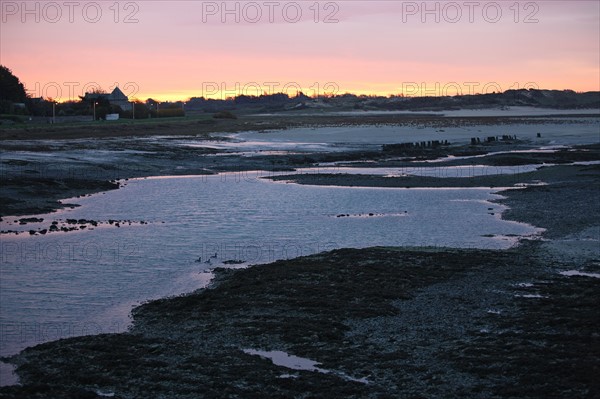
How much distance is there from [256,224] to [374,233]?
3877 millimetres

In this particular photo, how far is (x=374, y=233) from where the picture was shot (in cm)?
2292

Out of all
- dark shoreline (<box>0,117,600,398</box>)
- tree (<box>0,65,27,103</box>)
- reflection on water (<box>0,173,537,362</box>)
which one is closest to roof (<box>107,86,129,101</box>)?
tree (<box>0,65,27,103</box>)

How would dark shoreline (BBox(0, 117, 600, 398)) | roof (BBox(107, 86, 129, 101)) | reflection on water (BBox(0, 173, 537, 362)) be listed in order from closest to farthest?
dark shoreline (BBox(0, 117, 600, 398))
reflection on water (BBox(0, 173, 537, 362))
roof (BBox(107, 86, 129, 101))

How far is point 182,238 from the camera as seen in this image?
72.7 ft

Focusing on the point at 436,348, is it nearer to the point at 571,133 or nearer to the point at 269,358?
the point at 269,358

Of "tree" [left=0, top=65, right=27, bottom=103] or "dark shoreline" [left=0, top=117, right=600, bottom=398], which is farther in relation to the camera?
"tree" [left=0, top=65, right=27, bottom=103]

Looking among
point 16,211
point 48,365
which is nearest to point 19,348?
point 48,365

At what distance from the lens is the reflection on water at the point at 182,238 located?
582 inches

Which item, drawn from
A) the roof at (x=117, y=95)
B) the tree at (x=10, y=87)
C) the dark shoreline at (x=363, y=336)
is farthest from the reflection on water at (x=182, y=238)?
the roof at (x=117, y=95)

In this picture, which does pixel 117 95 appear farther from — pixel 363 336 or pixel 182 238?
pixel 363 336

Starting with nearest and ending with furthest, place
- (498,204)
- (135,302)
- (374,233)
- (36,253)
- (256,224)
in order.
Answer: (135,302) < (36,253) < (374,233) < (256,224) < (498,204)

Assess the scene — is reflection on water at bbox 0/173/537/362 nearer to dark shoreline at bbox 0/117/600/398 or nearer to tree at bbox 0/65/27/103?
dark shoreline at bbox 0/117/600/398

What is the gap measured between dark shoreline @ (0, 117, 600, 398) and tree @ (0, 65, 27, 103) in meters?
84.3

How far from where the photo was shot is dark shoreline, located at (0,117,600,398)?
33.4ft
